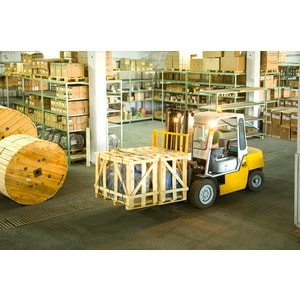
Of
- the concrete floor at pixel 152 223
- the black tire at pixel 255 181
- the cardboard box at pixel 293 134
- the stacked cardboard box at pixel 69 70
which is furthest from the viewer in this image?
the cardboard box at pixel 293 134

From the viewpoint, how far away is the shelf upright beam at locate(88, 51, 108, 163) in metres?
14.6

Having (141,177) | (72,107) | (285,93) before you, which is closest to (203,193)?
(141,177)

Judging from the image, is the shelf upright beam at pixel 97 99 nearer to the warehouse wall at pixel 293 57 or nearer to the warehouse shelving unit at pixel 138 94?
the warehouse shelving unit at pixel 138 94

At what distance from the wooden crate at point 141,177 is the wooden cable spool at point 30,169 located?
1739 millimetres

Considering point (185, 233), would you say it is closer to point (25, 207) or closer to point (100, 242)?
point (100, 242)

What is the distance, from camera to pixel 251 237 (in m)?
9.15

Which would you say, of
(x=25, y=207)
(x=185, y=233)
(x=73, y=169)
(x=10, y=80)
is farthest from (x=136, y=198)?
(x=10, y=80)

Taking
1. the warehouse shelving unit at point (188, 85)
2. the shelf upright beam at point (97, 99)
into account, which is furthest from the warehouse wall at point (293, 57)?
the shelf upright beam at point (97, 99)

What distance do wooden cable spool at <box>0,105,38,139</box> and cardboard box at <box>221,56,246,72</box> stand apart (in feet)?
28.7

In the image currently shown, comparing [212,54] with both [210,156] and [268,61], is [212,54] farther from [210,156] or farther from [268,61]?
[210,156]

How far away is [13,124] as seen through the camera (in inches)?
536

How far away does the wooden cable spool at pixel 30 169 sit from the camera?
11.1 meters

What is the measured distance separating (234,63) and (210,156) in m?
9.14
